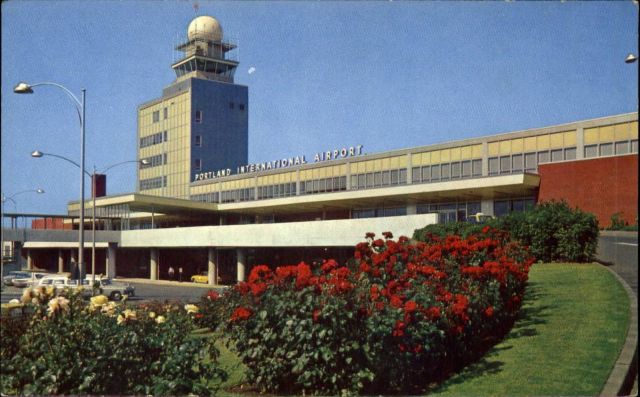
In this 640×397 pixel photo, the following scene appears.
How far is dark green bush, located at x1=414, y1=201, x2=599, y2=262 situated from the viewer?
60.0 feet

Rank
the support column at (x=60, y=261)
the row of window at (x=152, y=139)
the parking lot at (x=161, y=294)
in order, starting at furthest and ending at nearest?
the support column at (x=60, y=261) → the row of window at (x=152, y=139) → the parking lot at (x=161, y=294)

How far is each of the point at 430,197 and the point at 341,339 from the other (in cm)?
3861

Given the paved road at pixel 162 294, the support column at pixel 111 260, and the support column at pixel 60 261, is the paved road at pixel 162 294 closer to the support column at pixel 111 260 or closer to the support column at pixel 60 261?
the support column at pixel 111 260

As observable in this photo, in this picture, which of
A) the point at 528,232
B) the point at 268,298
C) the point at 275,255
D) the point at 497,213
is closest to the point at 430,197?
the point at 497,213

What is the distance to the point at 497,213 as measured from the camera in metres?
43.2

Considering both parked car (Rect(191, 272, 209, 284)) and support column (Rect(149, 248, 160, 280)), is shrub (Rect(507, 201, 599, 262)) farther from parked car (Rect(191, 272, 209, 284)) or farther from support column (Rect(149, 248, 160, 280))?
support column (Rect(149, 248, 160, 280))

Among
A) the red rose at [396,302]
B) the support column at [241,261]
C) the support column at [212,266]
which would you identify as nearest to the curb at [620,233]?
the red rose at [396,302]

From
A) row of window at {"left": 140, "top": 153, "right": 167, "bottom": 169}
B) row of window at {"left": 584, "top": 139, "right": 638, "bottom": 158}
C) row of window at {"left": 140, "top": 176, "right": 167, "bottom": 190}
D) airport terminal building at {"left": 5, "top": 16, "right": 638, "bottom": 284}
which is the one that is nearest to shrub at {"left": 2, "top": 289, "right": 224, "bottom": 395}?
airport terminal building at {"left": 5, "top": 16, "right": 638, "bottom": 284}

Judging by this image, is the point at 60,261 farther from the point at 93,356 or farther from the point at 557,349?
the point at 557,349

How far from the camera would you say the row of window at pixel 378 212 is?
48156 millimetres

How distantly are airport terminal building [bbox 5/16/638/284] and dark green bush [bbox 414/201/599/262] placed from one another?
169 centimetres

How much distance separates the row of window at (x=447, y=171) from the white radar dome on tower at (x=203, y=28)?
1802 inches

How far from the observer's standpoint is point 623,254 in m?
16.5

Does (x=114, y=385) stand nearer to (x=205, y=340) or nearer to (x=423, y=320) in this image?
(x=205, y=340)
